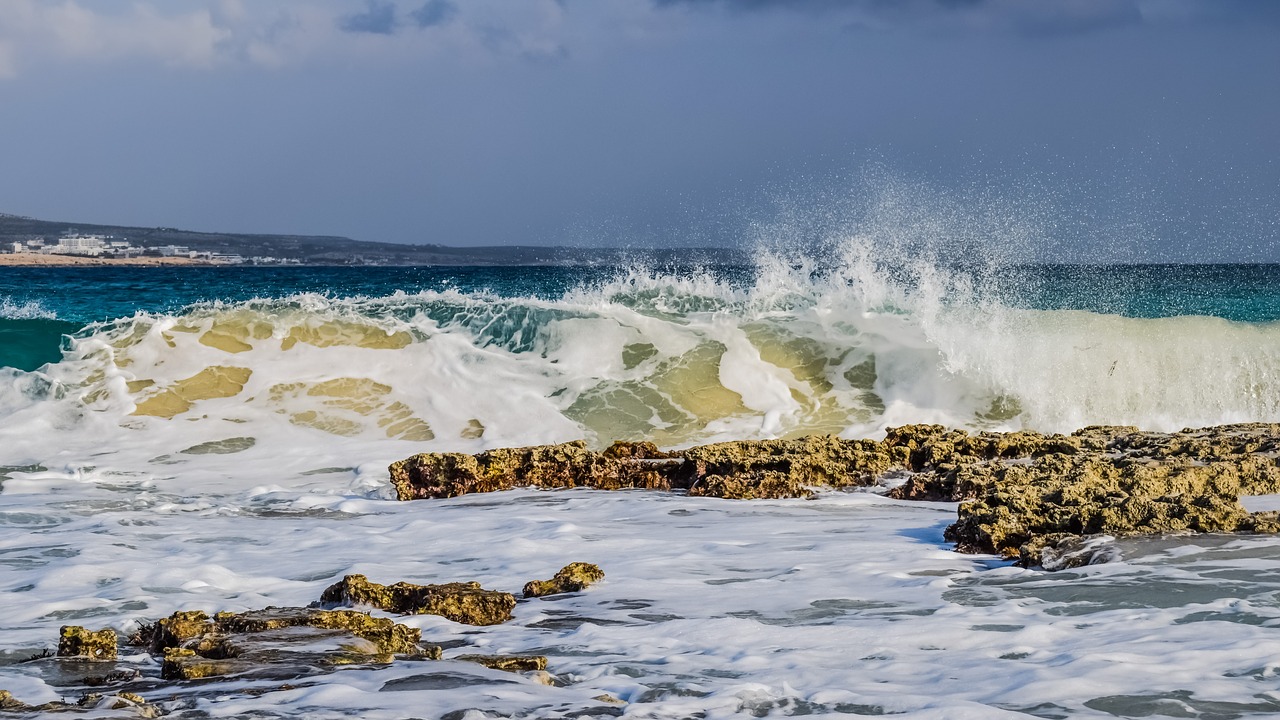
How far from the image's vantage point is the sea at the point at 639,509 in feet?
11.6

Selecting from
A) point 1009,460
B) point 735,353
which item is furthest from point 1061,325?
point 1009,460

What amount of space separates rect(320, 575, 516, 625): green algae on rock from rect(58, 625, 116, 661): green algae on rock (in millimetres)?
864

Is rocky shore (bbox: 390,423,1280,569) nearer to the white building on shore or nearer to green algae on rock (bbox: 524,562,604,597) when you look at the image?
green algae on rock (bbox: 524,562,604,597)

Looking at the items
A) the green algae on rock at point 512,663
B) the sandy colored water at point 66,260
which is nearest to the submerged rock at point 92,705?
the green algae on rock at point 512,663

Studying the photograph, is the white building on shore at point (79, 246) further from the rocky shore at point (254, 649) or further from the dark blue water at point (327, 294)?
the rocky shore at point (254, 649)

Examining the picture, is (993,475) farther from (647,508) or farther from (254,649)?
(254,649)

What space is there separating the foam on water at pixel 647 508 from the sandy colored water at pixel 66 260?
202ft

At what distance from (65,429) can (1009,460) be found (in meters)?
8.53

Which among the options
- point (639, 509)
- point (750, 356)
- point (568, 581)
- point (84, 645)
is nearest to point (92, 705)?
point (84, 645)

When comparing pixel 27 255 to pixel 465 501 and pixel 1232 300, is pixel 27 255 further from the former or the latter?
pixel 465 501

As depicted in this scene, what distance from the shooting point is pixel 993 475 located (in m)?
7.00

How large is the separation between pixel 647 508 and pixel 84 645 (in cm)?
363

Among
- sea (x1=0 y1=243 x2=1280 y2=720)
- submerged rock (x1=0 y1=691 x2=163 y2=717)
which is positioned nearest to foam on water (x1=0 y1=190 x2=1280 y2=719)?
sea (x1=0 y1=243 x2=1280 y2=720)

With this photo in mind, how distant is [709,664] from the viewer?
3791 mm
